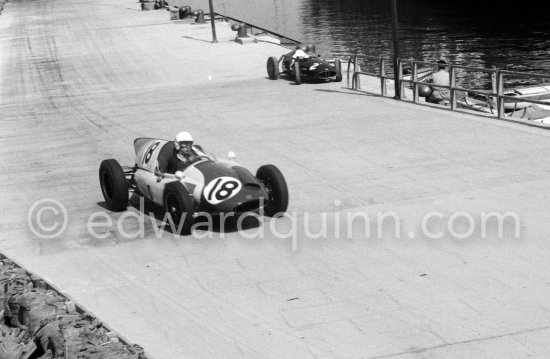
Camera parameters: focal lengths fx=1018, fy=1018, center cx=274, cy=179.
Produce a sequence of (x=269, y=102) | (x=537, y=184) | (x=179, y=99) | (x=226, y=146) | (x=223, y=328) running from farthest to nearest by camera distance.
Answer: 1. (x=179, y=99)
2. (x=269, y=102)
3. (x=226, y=146)
4. (x=537, y=184)
5. (x=223, y=328)

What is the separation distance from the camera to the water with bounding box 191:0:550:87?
58.8m

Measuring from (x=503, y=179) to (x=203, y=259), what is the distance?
646 centimetres

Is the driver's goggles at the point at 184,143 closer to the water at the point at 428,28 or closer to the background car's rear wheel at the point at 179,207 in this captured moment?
the background car's rear wheel at the point at 179,207

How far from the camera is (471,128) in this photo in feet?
78.0

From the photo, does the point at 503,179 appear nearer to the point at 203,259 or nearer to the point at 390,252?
the point at 390,252

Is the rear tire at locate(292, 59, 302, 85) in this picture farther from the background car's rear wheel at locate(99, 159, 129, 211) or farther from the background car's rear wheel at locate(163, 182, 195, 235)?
the background car's rear wheel at locate(163, 182, 195, 235)

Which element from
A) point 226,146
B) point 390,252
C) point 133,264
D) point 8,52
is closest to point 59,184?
point 226,146

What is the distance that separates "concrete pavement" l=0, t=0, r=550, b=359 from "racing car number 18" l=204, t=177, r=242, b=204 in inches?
26.4

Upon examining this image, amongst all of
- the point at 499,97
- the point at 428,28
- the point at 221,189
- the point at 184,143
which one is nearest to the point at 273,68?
the point at 499,97

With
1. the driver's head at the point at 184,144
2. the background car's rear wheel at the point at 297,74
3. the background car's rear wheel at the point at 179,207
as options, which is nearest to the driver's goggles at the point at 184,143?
the driver's head at the point at 184,144

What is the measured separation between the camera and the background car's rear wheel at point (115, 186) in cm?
1745

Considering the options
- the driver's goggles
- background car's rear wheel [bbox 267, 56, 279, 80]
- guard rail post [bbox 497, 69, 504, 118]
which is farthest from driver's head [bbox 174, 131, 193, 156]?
background car's rear wheel [bbox 267, 56, 279, 80]

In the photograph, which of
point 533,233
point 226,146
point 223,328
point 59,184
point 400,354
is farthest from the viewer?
point 226,146

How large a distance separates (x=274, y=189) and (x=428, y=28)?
5854cm
